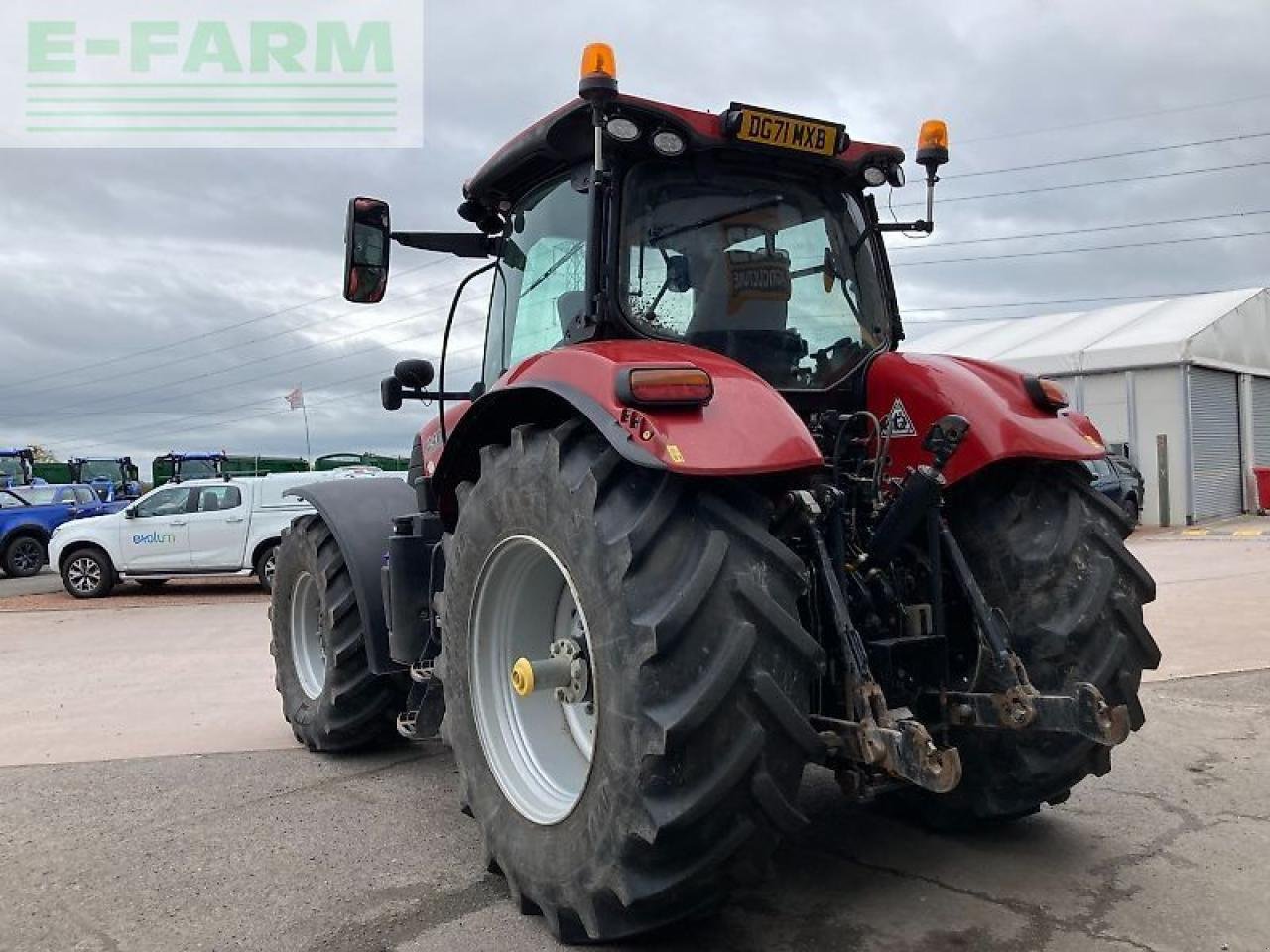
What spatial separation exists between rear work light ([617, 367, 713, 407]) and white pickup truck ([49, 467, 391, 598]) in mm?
13096

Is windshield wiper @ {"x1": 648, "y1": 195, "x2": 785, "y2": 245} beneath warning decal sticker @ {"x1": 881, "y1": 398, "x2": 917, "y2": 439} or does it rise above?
above

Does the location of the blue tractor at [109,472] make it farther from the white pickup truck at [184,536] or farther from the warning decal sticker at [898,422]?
the warning decal sticker at [898,422]

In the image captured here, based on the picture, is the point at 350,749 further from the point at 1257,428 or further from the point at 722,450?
the point at 1257,428

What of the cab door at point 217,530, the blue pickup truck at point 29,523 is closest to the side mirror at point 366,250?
the cab door at point 217,530

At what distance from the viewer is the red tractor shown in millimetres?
2619

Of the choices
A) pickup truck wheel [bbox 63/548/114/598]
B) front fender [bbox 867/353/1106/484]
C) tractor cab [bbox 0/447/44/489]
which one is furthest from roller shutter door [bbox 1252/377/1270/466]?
tractor cab [bbox 0/447/44/489]

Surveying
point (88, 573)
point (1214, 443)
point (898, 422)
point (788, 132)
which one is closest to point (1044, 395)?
point (898, 422)

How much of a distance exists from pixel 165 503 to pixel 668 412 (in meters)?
14.7

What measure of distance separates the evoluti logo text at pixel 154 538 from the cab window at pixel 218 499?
0.63 meters

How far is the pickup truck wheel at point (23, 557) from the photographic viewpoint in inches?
765

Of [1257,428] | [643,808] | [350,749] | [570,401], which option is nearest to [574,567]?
[570,401]

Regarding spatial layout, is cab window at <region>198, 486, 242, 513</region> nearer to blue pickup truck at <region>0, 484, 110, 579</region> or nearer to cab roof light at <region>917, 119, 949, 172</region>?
blue pickup truck at <region>0, 484, 110, 579</region>

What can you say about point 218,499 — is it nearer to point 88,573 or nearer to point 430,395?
point 88,573

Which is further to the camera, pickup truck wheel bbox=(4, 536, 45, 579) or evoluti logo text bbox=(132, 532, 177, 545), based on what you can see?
pickup truck wheel bbox=(4, 536, 45, 579)
